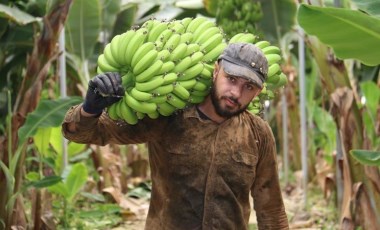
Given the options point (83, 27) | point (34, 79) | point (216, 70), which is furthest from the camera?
point (83, 27)

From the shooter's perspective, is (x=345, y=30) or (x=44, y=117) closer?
(x=345, y=30)

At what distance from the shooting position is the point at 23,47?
15.4 feet

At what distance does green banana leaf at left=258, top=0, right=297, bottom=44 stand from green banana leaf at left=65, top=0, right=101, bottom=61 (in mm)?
1410

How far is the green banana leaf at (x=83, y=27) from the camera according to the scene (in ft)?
15.4

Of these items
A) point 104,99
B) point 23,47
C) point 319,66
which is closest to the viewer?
point 104,99

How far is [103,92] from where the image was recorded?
2033mm

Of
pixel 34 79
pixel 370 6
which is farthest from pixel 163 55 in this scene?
pixel 34 79

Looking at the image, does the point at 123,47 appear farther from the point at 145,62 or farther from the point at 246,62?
the point at 246,62

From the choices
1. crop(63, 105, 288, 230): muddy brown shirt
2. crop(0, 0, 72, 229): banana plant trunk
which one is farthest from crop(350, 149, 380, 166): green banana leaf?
crop(0, 0, 72, 229): banana plant trunk

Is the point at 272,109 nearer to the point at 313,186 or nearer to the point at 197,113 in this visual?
the point at 313,186

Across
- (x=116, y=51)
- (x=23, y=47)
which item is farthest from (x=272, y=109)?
(x=116, y=51)

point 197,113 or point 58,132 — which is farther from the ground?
point 197,113

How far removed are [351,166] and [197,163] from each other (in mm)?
1748

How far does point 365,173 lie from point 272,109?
4.30 m
